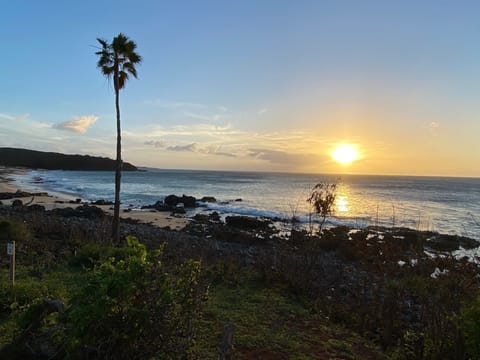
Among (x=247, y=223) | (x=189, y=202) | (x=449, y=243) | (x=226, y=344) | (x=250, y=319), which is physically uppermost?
(x=226, y=344)

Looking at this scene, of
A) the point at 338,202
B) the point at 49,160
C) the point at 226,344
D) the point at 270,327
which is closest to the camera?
the point at 226,344

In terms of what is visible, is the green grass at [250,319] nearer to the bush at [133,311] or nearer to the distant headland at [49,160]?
the bush at [133,311]

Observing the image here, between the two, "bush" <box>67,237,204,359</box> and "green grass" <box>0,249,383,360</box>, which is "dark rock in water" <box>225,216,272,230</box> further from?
"bush" <box>67,237,204,359</box>

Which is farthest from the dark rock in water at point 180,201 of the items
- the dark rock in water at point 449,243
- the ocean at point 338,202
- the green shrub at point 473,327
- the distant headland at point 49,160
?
the distant headland at point 49,160

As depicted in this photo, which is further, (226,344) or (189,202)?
(189,202)

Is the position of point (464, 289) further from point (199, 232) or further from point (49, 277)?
point (199, 232)

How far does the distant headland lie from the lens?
486 ft

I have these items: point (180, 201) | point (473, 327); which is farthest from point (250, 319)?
point (180, 201)

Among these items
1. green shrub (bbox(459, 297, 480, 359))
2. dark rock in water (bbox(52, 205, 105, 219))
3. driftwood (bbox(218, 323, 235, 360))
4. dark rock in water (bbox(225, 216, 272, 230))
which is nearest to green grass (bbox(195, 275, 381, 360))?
driftwood (bbox(218, 323, 235, 360))

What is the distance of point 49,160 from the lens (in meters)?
155

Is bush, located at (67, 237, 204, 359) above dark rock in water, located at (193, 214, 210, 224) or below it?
A: above

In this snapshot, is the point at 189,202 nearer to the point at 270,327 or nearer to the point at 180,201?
the point at 180,201

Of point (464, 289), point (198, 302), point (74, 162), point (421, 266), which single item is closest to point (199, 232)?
point (421, 266)

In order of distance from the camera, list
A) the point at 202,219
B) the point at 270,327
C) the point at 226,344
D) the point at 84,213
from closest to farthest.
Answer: the point at 226,344 < the point at 270,327 < the point at 84,213 < the point at 202,219
